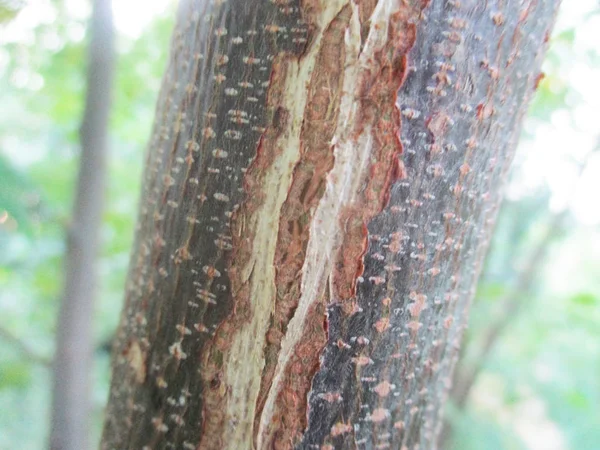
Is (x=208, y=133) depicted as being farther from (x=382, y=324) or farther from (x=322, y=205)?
(x=382, y=324)

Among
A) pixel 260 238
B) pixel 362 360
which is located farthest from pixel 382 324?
pixel 260 238

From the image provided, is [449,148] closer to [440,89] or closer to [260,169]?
[440,89]

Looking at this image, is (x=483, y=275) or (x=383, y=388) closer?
(x=383, y=388)

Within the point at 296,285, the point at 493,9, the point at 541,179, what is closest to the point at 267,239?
the point at 296,285

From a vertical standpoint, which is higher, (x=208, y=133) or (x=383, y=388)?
(x=208, y=133)

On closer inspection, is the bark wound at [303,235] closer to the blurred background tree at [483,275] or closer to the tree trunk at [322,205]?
the tree trunk at [322,205]

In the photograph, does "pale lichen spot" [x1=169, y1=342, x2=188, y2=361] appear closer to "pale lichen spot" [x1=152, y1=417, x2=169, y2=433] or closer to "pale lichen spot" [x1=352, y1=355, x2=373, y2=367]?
"pale lichen spot" [x1=152, y1=417, x2=169, y2=433]
